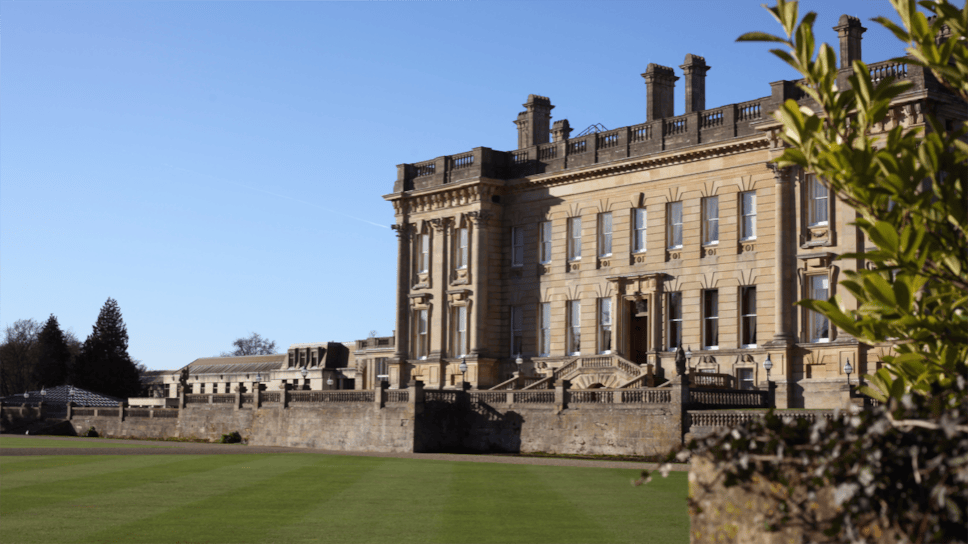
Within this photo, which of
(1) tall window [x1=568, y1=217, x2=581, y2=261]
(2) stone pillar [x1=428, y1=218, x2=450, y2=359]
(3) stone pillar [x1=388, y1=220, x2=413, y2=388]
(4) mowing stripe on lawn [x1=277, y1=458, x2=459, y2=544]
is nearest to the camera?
(4) mowing stripe on lawn [x1=277, y1=458, x2=459, y2=544]

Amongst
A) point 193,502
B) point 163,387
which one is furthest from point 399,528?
point 163,387

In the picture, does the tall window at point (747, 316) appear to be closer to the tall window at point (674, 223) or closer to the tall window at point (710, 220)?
the tall window at point (710, 220)

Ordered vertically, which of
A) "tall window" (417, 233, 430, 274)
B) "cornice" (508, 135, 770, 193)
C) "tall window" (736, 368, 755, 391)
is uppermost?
"cornice" (508, 135, 770, 193)

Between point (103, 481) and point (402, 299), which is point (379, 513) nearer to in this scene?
point (103, 481)

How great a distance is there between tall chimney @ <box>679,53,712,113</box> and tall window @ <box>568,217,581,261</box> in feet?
26.0

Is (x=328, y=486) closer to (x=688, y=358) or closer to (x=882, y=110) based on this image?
(x=882, y=110)

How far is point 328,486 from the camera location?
23938 millimetres

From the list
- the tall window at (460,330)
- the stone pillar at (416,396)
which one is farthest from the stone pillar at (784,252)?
the tall window at (460,330)

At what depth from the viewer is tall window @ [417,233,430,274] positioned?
61.0m

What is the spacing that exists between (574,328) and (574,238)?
4580 mm

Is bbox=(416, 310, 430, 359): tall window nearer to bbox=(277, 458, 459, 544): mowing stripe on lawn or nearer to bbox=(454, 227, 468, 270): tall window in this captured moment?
bbox=(454, 227, 468, 270): tall window

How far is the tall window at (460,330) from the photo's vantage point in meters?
58.4

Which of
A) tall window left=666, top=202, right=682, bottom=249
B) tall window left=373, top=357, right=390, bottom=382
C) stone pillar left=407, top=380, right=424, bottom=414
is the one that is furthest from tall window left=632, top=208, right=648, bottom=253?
tall window left=373, top=357, right=390, bottom=382

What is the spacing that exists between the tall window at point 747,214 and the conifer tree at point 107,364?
80.3 meters
